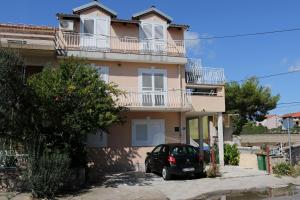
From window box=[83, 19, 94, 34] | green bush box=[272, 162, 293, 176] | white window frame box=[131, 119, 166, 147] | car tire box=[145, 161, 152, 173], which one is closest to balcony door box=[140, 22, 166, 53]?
window box=[83, 19, 94, 34]

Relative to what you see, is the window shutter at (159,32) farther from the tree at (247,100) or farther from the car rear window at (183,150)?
the tree at (247,100)

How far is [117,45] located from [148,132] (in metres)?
5.42

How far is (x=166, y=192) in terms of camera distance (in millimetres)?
13695

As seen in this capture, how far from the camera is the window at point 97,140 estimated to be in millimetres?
20016

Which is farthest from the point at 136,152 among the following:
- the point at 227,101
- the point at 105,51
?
the point at 227,101

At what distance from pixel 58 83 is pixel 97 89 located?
1714mm

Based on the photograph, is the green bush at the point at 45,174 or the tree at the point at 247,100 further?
the tree at the point at 247,100

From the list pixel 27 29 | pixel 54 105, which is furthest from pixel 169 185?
pixel 27 29

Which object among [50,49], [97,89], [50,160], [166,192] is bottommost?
[166,192]

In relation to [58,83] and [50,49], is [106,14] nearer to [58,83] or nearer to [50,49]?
[50,49]

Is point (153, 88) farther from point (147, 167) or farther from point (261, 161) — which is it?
point (261, 161)

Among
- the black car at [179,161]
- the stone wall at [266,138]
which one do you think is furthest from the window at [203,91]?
the stone wall at [266,138]

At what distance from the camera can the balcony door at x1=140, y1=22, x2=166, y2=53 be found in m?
22.1

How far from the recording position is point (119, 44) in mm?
21562
